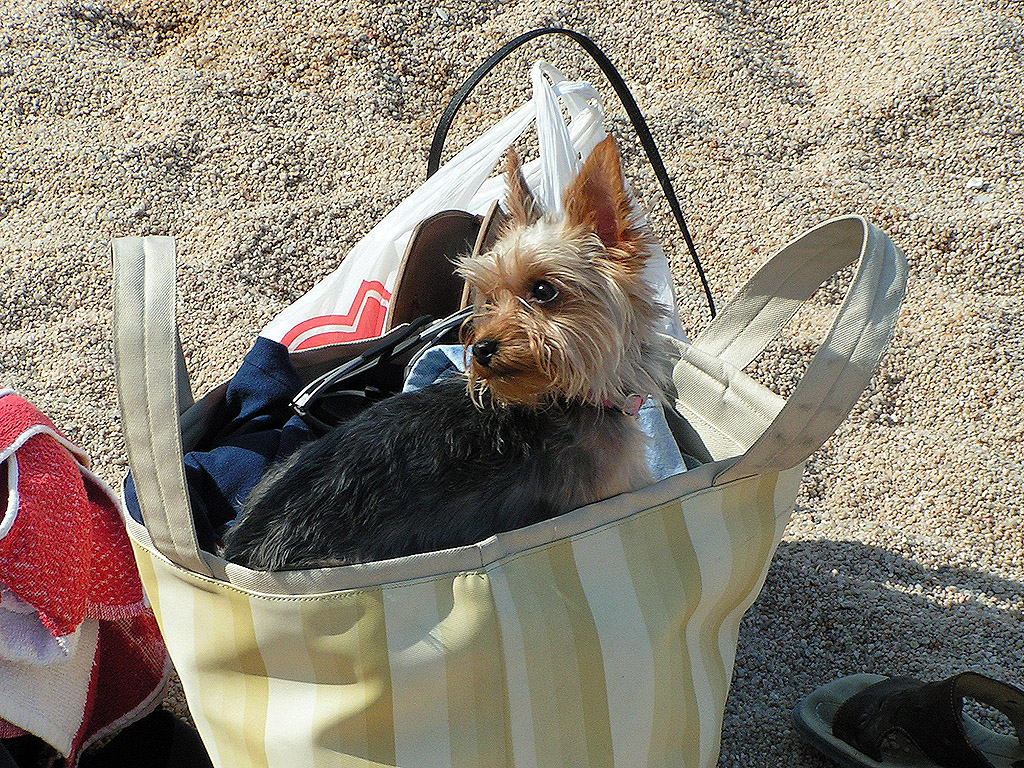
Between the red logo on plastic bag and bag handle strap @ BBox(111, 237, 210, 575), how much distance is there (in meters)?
0.90

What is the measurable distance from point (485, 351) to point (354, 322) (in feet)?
2.51

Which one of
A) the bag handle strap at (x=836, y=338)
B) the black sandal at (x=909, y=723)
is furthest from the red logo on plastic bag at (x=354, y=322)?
the black sandal at (x=909, y=723)

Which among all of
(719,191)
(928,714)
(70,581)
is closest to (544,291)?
(70,581)

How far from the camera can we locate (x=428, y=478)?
1.33 meters

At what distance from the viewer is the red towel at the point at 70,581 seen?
1261 millimetres

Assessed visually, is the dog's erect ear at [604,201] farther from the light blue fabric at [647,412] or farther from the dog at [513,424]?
the light blue fabric at [647,412]

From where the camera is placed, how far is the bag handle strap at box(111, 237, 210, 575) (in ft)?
3.34

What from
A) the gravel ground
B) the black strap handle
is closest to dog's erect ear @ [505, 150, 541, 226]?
the black strap handle

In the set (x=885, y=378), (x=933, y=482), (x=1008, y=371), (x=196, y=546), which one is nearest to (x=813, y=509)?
(x=933, y=482)

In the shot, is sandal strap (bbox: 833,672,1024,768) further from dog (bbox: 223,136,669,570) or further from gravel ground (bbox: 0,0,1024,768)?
dog (bbox: 223,136,669,570)

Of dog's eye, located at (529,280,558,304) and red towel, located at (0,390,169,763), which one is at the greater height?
dog's eye, located at (529,280,558,304)

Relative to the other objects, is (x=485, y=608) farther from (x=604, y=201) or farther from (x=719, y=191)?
(x=719, y=191)

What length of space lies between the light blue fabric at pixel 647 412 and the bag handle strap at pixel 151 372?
1.94 ft

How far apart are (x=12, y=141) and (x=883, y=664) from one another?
2784 mm
